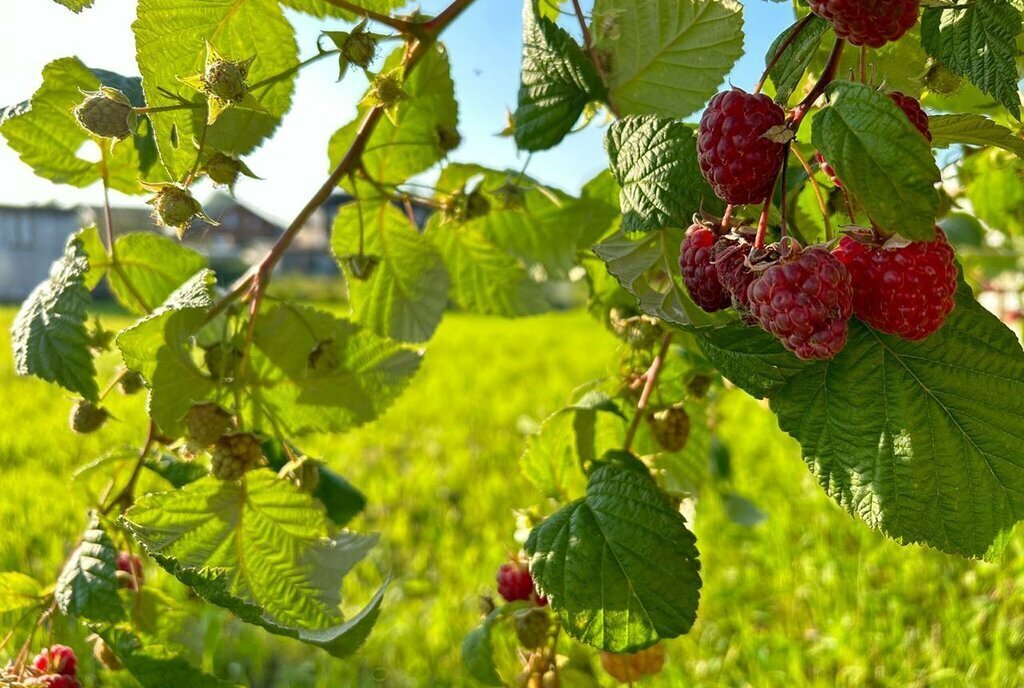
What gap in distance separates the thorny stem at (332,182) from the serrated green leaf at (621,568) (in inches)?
14.0

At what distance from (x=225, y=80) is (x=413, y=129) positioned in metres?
0.35

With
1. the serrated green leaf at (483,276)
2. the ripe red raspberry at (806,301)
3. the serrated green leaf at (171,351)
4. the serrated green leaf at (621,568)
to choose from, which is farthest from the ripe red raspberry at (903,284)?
the serrated green leaf at (483,276)

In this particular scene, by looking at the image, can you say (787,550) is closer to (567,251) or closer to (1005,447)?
(567,251)

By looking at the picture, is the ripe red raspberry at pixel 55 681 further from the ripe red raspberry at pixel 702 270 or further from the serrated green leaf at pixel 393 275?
the ripe red raspberry at pixel 702 270

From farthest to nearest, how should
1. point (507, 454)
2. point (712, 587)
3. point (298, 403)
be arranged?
point (507, 454)
point (712, 587)
point (298, 403)

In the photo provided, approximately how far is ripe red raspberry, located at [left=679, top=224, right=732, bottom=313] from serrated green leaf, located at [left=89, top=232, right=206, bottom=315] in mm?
659

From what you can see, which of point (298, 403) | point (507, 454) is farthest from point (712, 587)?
point (298, 403)

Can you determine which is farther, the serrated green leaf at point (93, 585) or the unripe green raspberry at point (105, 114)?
the serrated green leaf at point (93, 585)

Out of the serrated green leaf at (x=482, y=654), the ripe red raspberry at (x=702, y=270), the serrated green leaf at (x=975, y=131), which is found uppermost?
the serrated green leaf at (x=975, y=131)

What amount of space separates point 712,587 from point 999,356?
155cm

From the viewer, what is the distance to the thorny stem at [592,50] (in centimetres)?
80

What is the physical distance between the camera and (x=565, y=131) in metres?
0.82

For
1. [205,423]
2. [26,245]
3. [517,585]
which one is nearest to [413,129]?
[205,423]

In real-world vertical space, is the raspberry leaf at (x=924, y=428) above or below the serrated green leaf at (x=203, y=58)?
below
